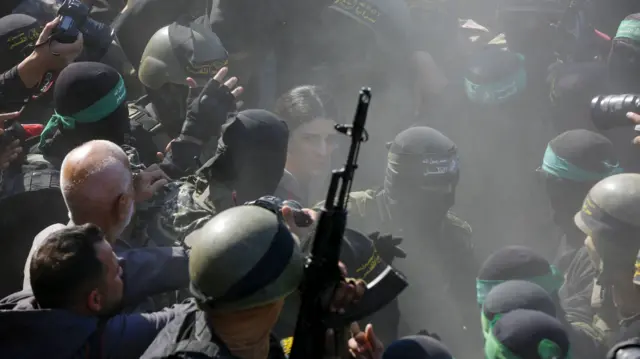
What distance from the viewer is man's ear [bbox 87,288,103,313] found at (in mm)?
2145

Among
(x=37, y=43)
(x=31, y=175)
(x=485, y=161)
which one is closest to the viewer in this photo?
(x=31, y=175)

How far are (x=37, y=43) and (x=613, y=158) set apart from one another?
3.83 meters

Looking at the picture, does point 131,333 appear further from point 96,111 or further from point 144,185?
point 96,111

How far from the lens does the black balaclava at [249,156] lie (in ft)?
11.4

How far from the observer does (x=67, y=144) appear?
3.41 m

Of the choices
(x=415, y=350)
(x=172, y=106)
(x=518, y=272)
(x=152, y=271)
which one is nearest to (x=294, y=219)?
(x=152, y=271)

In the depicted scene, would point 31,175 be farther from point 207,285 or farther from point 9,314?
point 207,285

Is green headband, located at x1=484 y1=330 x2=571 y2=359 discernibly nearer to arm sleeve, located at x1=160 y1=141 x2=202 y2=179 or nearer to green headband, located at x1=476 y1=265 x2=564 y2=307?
green headband, located at x1=476 y1=265 x2=564 y2=307

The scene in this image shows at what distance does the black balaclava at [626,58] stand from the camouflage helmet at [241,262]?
4401 mm

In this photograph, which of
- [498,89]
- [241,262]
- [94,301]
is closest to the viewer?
[241,262]

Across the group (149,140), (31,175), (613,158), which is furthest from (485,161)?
(31,175)

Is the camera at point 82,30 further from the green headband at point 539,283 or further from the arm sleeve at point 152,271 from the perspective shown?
the green headband at point 539,283

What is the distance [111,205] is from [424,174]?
250 centimetres

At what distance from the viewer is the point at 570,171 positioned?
4879mm
